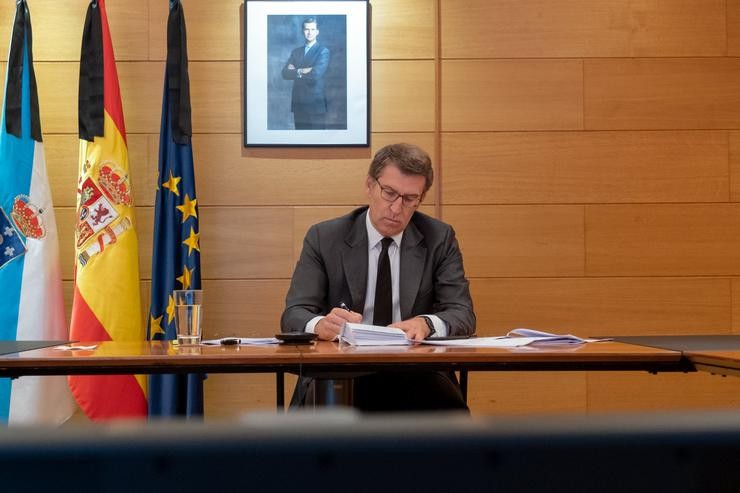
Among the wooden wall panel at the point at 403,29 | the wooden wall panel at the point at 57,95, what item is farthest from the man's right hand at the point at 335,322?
the wooden wall panel at the point at 57,95

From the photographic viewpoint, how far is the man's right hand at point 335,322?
253 centimetres

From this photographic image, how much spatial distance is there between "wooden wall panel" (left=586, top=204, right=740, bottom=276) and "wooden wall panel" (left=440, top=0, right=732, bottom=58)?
2.45ft

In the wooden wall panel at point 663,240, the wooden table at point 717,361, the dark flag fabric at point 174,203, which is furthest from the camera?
the wooden wall panel at point 663,240

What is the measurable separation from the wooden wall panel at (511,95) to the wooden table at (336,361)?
200cm

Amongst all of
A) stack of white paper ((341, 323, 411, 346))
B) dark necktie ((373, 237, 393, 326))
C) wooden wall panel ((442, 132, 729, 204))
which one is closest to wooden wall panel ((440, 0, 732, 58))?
wooden wall panel ((442, 132, 729, 204))

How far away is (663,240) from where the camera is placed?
4.02 m

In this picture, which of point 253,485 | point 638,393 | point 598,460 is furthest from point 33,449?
point 638,393

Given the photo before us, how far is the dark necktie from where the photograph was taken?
2891 millimetres

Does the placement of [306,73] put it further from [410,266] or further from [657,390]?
[657,390]

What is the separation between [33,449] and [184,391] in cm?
327

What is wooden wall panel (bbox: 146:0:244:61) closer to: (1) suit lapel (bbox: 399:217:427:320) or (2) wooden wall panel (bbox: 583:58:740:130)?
(1) suit lapel (bbox: 399:217:427:320)

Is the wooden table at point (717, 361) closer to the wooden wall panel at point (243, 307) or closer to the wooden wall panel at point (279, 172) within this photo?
the wooden wall panel at point (279, 172)

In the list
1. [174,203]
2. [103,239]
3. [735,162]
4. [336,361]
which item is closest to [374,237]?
[336,361]

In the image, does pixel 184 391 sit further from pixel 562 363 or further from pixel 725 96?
pixel 725 96
